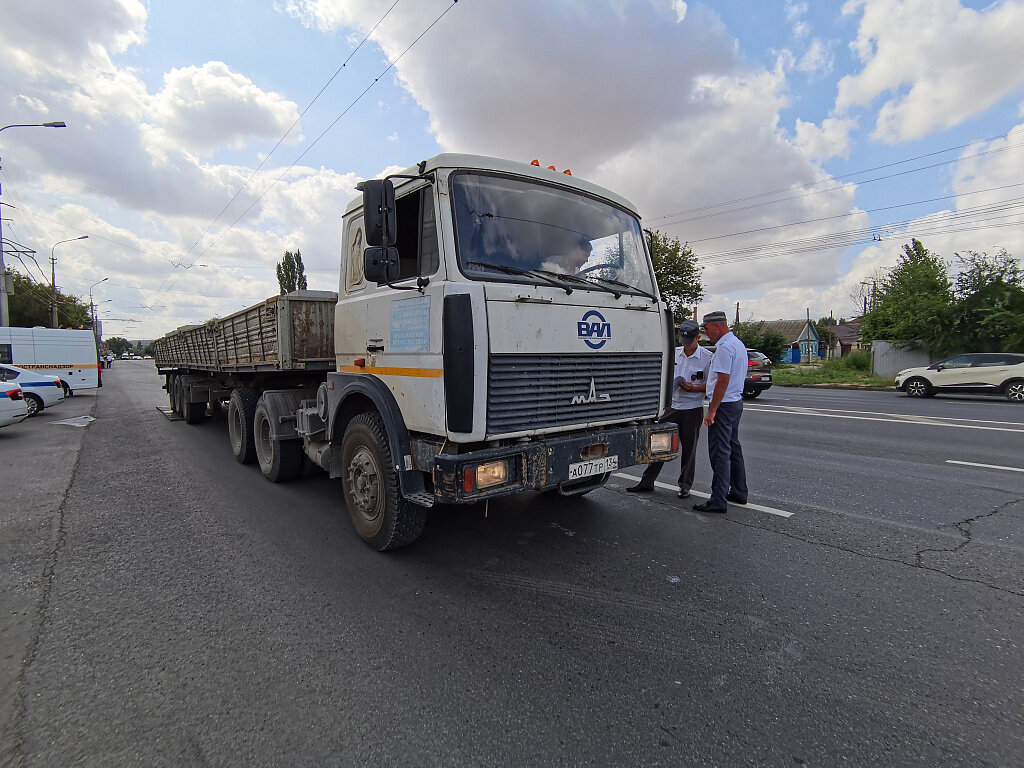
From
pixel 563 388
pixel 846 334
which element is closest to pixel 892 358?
pixel 563 388

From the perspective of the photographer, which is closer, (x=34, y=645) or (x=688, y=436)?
(x=34, y=645)

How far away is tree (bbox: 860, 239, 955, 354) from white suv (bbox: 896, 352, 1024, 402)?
5.96m

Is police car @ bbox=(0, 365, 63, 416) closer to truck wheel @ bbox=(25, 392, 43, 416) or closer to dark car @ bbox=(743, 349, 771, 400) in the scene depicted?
truck wheel @ bbox=(25, 392, 43, 416)

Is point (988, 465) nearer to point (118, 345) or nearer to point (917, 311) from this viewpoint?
point (917, 311)

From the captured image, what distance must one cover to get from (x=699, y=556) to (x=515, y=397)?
1.93 metres

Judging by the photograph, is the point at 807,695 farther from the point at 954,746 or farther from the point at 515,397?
the point at 515,397

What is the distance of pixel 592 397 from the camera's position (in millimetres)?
3523

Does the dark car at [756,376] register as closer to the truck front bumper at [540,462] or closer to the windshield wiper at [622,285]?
the windshield wiper at [622,285]

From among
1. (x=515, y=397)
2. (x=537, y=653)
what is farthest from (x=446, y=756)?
(x=515, y=397)

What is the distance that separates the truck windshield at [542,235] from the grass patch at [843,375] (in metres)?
22.2

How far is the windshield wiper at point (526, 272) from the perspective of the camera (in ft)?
10.5

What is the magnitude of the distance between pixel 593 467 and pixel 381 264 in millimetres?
1954

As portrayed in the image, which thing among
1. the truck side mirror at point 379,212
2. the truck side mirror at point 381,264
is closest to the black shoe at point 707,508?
the truck side mirror at point 381,264

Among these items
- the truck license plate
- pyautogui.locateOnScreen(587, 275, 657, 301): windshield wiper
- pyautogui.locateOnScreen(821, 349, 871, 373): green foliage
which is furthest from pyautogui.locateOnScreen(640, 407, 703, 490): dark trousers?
pyautogui.locateOnScreen(821, 349, 871, 373): green foliage
